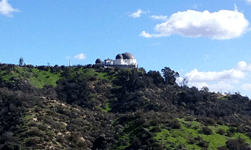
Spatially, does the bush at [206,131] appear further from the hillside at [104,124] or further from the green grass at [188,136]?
the green grass at [188,136]

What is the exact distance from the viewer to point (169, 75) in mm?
111875

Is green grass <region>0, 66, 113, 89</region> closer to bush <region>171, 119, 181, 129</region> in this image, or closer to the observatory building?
the observatory building

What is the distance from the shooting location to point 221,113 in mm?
89250

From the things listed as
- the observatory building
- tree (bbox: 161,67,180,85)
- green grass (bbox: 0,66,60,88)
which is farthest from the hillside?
the observatory building


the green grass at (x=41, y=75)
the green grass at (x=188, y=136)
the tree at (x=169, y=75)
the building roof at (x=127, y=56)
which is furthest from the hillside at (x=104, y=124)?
the building roof at (x=127, y=56)

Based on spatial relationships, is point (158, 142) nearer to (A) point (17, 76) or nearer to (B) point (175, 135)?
(B) point (175, 135)

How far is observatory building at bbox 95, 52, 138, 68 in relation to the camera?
12926cm

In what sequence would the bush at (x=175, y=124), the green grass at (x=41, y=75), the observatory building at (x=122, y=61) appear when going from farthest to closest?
the observatory building at (x=122, y=61) → the green grass at (x=41, y=75) → the bush at (x=175, y=124)

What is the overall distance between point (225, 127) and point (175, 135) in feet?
39.8

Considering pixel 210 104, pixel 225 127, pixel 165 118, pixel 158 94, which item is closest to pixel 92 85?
pixel 158 94

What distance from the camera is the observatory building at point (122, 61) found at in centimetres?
12926

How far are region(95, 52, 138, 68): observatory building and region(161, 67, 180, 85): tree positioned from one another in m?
18.8

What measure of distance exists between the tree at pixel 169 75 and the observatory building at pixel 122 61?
61.8 feet

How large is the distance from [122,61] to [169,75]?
26.5 metres
